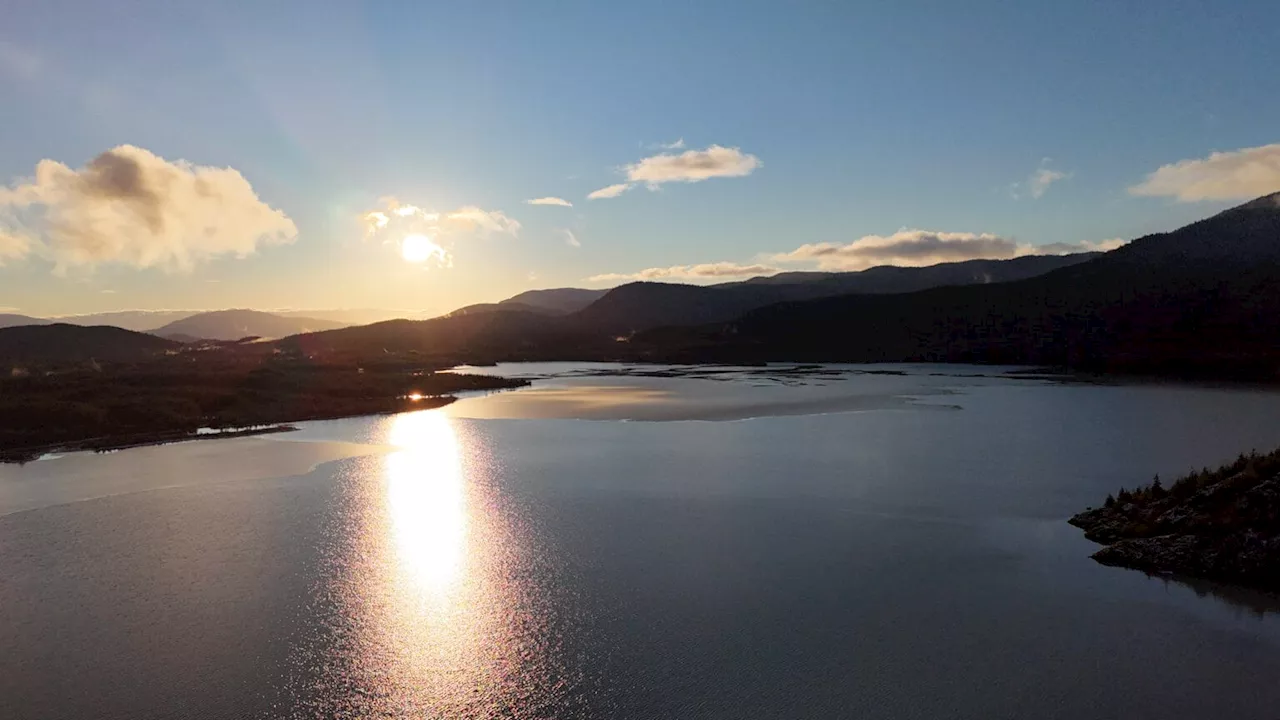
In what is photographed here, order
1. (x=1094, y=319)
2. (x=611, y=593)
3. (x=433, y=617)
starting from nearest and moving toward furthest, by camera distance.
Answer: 1. (x=433, y=617)
2. (x=611, y=593)
3. (x=1094, y=319)

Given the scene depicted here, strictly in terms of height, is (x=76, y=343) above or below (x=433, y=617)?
above

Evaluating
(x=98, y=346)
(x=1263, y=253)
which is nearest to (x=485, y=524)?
(x=98, y=346)

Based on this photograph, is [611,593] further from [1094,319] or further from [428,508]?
[1094,319]

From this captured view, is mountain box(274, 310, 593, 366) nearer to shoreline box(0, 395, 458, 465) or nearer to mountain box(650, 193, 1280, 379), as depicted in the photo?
mountain box(650, 193, 1280, 379)

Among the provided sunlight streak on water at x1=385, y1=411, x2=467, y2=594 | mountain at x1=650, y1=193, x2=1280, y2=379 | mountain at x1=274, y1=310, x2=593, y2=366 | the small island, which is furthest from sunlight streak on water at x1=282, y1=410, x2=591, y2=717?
mountain at x1=274, y1=310, x2=593, y2=366

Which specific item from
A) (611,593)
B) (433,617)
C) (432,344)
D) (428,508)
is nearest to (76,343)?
(432,344)

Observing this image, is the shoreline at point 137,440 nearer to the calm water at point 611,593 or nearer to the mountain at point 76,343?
the calm water at point 611,593
